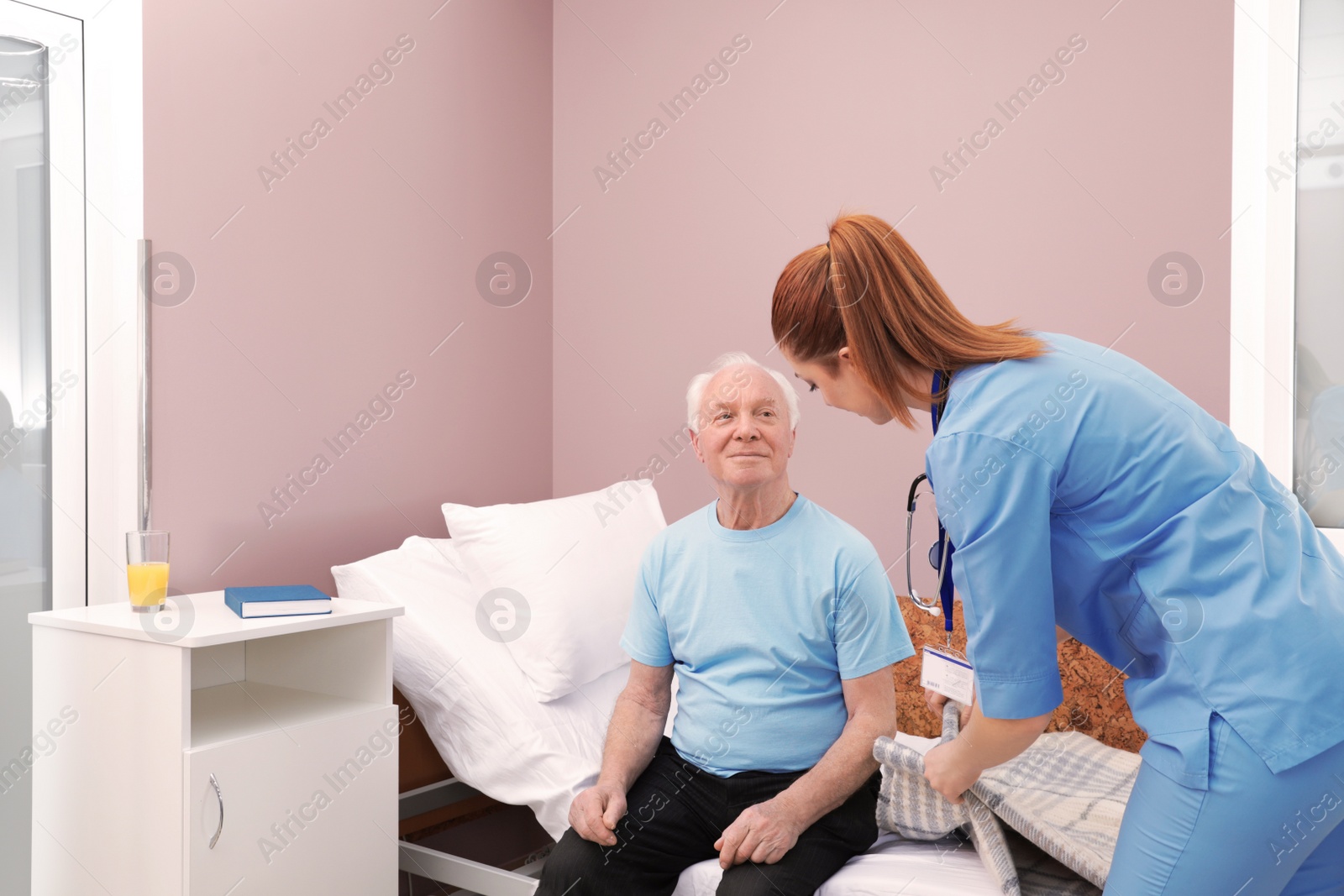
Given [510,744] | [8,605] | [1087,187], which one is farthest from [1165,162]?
[8,605]

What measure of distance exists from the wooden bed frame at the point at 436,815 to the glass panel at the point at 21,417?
680mm

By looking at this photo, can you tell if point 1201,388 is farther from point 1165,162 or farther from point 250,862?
point 250,862

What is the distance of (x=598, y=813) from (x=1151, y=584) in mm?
947

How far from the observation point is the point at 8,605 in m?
1.80

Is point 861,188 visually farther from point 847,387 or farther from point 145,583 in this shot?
point 145,583

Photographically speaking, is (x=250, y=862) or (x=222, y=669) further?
(x=222, y=669)

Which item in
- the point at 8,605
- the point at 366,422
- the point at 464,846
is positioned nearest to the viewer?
the point at 8,605

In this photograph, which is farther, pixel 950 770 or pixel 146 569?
pixel 146 569

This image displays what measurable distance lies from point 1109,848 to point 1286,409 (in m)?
1.12

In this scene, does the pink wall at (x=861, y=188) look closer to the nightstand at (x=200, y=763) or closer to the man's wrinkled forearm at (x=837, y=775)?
the man's wrinkled forearm at (x=837, y=775)

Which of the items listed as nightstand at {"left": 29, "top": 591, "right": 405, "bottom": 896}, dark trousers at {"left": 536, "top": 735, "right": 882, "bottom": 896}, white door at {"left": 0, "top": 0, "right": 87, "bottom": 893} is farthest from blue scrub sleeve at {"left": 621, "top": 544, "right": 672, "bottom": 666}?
white door at {"left": 0, "top": 0, "right": 87, "bottom": 893}

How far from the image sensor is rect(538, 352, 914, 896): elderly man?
1.53 meters

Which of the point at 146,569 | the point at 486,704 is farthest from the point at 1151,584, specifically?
the point at 146,569

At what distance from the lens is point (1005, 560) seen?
0.99 m
